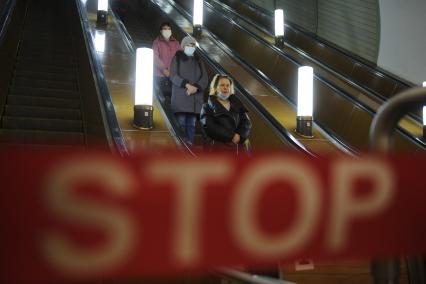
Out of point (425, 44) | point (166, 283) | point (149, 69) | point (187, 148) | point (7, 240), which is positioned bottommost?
point (166, 283)

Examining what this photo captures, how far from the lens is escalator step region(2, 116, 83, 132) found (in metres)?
5.70

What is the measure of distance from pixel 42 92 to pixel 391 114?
6.05 metres

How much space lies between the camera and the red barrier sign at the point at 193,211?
105cm

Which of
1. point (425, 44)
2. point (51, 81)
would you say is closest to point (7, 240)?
point (51, 81)

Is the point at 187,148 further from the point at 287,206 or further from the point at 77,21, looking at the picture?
the point at 77,21

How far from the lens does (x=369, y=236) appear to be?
4.64 feet

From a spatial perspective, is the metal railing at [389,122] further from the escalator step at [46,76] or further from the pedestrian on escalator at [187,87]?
the escalator step at [46,76]

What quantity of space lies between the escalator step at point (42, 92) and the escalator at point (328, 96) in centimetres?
332

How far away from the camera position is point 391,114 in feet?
4.69

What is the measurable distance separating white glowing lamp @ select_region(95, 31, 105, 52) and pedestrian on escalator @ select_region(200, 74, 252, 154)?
455 cm

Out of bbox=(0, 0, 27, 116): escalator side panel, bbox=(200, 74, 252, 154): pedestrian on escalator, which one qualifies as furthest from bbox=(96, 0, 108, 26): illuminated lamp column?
bbox=(200, 74, 252, 154): pedestrian on escalator

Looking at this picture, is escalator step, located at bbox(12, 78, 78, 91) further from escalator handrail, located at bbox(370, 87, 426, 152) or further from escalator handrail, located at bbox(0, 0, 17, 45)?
escalator handrail, located at bbox(370, 87, 426, 152)

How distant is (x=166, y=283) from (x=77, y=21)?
798 cm

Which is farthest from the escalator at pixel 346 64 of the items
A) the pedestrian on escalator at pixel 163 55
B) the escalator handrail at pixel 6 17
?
the escalator handrail at pixel 6 17
